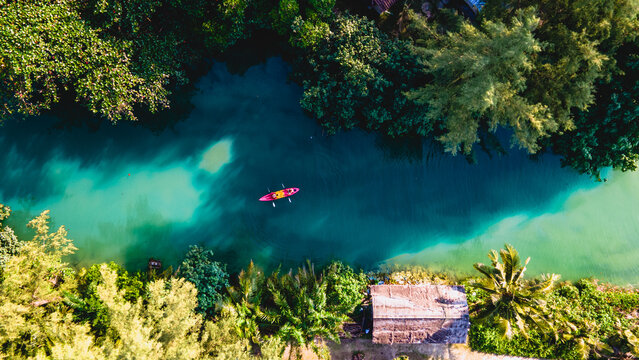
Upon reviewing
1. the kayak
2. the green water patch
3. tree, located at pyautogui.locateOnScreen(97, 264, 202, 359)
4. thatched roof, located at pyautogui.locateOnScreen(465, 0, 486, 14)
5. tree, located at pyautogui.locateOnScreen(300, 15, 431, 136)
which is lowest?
tree, located at pyautogui.locateOnScreen(97, 264, 202, 359)

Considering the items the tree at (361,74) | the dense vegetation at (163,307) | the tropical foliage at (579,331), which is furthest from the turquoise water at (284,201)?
the tree at (361,74)

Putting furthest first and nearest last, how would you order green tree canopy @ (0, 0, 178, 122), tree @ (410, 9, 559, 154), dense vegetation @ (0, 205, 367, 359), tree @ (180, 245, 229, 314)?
tree @ (180, 245, 229, 314) < dense vegetation @ (0, 205, 367, 359) < green tree canopy @ (0, 0, 178, 122) < tree @ (410, 9, 559, 154)

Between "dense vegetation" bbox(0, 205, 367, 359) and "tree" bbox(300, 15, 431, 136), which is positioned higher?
"tree" bbox(300, 15, 431, 136)

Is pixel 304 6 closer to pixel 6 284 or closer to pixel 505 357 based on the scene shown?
pixel 6 284

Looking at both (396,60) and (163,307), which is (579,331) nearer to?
(396,60)

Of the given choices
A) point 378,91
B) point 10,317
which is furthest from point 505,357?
point 10,317

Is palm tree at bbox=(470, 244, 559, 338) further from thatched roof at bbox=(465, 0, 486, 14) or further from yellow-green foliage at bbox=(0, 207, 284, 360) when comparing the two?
thatched roof at bbox=(465, 0, 486, 14)

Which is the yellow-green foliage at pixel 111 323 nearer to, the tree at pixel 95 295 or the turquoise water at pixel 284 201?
the tree at pixel 95 295

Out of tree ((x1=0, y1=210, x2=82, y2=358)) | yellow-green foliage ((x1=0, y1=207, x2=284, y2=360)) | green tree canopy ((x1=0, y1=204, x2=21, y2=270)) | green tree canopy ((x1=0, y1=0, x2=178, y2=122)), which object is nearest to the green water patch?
yellow-green foliage ((x1=0, y1=207, x2=284, y2=360))
